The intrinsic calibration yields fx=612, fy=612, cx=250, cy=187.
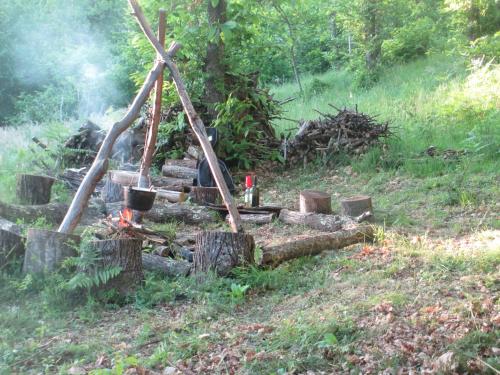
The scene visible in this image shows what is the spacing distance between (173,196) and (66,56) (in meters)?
16.6

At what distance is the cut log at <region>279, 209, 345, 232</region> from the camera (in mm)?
7523

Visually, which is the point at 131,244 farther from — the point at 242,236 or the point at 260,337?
the point at 260,337

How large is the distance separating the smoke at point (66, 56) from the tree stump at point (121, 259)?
17215mm

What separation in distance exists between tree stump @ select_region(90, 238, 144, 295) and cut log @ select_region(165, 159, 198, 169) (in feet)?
18.4

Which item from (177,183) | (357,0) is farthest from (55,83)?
(177,183)

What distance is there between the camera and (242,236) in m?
5.87

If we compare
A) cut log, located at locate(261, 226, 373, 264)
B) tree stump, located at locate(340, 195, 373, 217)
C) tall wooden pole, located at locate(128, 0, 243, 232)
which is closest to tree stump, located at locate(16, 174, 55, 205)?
tall wooden pole, located at locate(128, 0, 243, 232)

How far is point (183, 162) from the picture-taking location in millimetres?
11359

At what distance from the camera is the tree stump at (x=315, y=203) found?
8.16m

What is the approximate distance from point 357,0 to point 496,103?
33.1ft

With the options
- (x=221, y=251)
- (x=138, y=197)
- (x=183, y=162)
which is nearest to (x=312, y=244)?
(x=221, y=251)

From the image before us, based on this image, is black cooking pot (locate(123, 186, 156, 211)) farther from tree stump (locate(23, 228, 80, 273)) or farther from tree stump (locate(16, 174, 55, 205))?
tree stump (locate(16, 174, 55, 205))

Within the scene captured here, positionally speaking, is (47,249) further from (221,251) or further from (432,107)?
(432,107)

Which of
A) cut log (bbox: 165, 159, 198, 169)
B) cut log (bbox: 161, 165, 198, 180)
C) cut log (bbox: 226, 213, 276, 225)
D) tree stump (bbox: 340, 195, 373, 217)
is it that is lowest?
cut log (bbox: 226, 213, 276, 225)
